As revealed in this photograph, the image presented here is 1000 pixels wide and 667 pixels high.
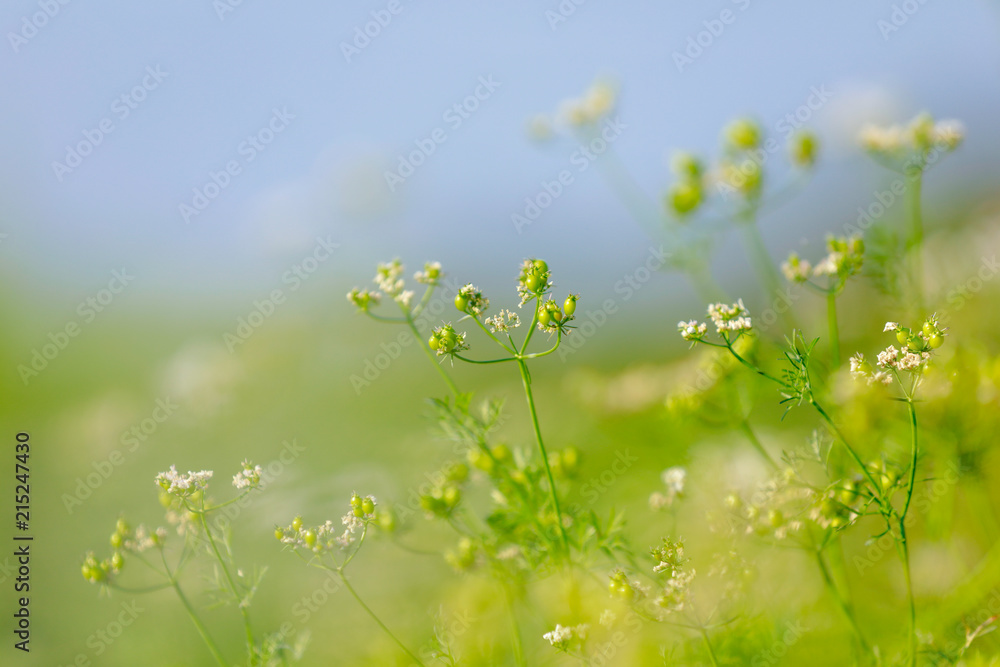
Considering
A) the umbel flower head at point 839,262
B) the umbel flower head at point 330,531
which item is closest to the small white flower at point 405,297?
the umbel flower head at point 330,531

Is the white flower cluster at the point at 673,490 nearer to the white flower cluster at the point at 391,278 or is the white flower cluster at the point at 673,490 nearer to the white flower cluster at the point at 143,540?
the white flower cluster at the point at 391,278

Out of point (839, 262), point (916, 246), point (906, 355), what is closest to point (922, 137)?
point (916, 246)

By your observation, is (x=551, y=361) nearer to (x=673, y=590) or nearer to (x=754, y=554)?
(x=754, y=554)

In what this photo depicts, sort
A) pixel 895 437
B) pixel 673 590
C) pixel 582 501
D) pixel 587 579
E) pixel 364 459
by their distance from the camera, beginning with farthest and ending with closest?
pixel 364 459, pixel 582 501, pixel 895 437, pixel 587 579, pixel 673 590

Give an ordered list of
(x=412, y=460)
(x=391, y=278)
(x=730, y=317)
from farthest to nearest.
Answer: (x=412, y=460) → (x=391, y=278) → (x=730, y=317)

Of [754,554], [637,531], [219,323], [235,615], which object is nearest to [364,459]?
[235,615]

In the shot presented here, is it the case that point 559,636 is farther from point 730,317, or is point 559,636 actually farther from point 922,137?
point 922,137

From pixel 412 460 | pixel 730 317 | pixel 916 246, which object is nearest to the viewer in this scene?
pixel 730 317
